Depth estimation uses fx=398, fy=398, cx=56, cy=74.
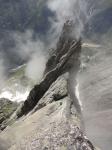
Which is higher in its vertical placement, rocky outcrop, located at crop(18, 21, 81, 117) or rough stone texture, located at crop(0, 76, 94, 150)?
rocky outcrop, located at crop(18, 21, 81, 117)

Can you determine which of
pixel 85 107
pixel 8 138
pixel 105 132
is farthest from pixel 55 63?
pixel 8 138

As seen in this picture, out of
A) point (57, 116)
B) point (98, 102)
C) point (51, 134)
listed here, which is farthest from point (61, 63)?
point (51, 134)

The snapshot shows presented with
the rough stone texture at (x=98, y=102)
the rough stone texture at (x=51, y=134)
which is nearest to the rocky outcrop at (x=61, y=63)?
the rough stone texture at (x=98, y=102)

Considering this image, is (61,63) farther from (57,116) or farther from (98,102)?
(57,116)

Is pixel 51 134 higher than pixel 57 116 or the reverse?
the reverse

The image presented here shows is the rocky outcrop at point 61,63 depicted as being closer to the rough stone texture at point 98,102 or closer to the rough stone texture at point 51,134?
the rough stone texture at point 98,102

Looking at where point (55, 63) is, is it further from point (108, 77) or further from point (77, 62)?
point (108, 77)

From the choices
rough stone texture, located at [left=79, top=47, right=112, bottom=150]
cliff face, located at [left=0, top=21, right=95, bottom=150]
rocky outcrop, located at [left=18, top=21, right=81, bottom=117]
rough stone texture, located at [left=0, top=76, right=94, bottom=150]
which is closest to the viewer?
rough stone texture, located at [left=0, top=76, right=94, bottom=150]

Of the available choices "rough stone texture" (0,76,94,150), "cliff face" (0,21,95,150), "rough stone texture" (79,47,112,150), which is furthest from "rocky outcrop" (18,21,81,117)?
"rough stone texture" (0,76,94,150)

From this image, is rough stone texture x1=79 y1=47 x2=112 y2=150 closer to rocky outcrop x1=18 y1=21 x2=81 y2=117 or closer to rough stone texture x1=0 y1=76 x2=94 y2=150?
rocky outcrop x1=18 y1=21 x2=81 y2=117
